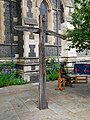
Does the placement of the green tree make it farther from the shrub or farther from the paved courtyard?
the shrub

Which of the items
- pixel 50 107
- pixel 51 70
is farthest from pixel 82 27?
pixel 51 70

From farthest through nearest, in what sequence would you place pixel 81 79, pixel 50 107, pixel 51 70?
1. pixel 51 70
2. pixel 81 79
3. pixel 50 107

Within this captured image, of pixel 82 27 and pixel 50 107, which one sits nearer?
pixel 50 107

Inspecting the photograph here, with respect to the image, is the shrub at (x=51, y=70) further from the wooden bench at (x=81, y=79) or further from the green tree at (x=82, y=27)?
the green tree at (x=82, y=27)

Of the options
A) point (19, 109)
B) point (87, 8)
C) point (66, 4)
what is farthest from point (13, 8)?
point (19, 109)

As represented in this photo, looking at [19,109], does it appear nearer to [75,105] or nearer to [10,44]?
[75,105]

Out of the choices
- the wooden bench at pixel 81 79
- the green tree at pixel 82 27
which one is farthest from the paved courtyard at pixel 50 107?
the wooden bench at pixel 81 79

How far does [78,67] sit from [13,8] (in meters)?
6.06

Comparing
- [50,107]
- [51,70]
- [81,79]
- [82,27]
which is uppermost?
[82,27]

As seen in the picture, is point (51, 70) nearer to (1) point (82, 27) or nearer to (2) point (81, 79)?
(2) point (81, 79)

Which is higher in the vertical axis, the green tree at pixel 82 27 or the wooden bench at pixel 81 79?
the green tree at pixel 82 27

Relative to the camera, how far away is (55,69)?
13.6 meters

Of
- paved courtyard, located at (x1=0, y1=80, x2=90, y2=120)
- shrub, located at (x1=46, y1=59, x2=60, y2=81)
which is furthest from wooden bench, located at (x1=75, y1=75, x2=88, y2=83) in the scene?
paved courtyard, located at (x1=0, y1=80, x2=90, y2=120)

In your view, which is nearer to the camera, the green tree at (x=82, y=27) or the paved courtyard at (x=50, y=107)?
the paved courtyard at (x=50, y=107)
